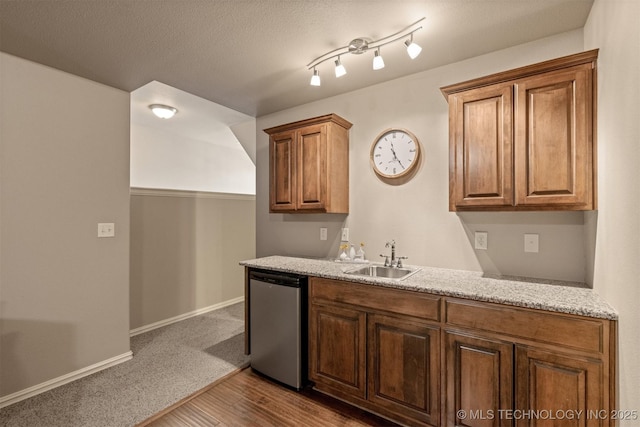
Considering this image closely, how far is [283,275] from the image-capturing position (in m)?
2.41

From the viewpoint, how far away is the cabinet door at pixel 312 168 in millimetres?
2678

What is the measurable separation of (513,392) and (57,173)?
3.43 meters

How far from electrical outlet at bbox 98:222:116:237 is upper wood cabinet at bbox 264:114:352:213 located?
145cm

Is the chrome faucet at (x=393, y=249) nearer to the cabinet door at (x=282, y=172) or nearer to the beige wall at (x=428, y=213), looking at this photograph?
the beige wall at (x=428, y=213)

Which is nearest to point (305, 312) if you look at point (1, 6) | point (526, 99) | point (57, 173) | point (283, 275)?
point (283, 275)

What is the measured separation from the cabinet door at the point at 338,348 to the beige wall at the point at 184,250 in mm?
2298

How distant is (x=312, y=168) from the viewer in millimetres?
2744

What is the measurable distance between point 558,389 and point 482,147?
1347mm

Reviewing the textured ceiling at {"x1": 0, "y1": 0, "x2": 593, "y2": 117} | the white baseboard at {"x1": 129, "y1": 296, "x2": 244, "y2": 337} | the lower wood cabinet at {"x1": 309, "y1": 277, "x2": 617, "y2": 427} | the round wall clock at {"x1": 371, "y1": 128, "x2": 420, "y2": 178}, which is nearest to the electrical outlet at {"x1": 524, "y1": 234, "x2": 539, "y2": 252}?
the lower wood cabinet at {"x1": 309, "y1": 277, "x2": 617, "y2": 427}

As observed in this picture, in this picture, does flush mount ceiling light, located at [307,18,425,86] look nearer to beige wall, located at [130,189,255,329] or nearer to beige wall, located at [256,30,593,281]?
beige wall, located at [256,30,593,281]

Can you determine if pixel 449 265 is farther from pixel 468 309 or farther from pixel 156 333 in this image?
pixel 156 333

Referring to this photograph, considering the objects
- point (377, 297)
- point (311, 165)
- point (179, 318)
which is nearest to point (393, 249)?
point (377, 297)

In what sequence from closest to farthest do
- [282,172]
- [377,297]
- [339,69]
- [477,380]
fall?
[477,380], [377,297], [339,69], [282,172]

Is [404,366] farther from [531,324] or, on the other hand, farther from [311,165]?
[311,165]
